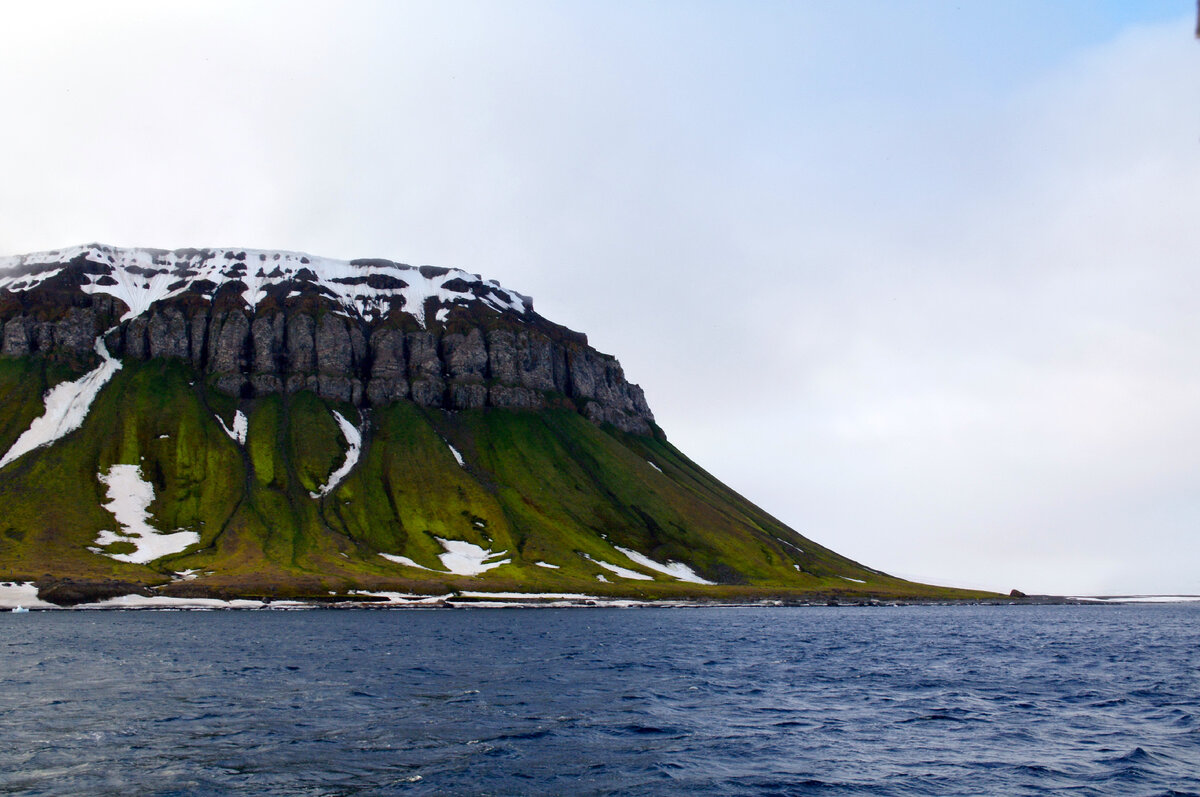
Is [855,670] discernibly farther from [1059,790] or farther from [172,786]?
[172,786]

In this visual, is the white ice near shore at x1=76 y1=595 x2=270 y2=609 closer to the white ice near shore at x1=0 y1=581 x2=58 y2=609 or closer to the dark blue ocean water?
the white ice near shore at x1=0 y1=581 x2=58 y2=609

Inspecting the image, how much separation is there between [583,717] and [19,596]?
15133 cm

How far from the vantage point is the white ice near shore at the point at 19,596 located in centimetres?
14875

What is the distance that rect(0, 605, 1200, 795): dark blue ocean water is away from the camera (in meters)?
33.4

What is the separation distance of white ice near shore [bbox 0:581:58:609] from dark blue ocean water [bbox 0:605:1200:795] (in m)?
66.8

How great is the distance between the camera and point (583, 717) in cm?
4662

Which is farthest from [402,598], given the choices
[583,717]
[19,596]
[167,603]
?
[583,717]

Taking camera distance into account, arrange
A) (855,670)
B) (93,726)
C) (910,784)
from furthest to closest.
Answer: (855,670), (93,726), (910,784)

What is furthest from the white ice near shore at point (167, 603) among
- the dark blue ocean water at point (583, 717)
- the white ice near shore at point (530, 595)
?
the dark blue ocean water at point (583, 717)

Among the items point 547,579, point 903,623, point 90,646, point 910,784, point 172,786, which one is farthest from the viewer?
point 547,579

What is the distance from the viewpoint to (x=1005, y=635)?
118 m

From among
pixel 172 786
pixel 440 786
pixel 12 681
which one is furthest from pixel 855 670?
pixel 12 681

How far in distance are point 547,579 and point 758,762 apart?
16430 centimetres

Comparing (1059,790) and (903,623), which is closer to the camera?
(1059,790)
